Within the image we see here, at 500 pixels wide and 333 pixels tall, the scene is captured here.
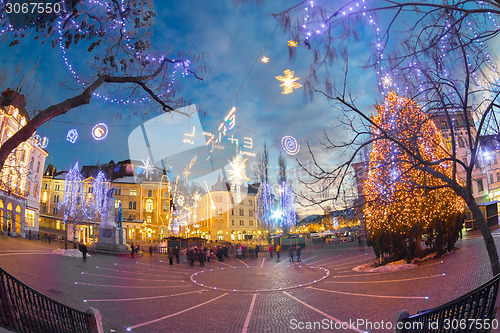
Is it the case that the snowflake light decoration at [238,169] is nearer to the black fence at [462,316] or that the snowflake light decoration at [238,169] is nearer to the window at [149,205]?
the window at [149,205]

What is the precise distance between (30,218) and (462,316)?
185 ft

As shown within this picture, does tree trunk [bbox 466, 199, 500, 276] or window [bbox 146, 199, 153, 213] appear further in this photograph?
window [bbox 146, 199, 153, 213]

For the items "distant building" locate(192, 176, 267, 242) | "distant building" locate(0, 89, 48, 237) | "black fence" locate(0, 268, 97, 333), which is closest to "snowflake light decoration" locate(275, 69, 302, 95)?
"black fence" locate(0, 268, 97, 333)

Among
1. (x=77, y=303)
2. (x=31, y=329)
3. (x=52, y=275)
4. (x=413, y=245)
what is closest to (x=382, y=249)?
(x=413, y=245)

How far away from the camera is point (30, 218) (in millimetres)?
45531

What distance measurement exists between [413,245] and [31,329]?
17.6m

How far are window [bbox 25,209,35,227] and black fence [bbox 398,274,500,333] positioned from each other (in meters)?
54.5

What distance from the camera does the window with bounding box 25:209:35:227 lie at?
44.5 meters

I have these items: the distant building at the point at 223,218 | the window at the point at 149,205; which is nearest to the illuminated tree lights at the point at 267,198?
the distant building at the point at 223,218

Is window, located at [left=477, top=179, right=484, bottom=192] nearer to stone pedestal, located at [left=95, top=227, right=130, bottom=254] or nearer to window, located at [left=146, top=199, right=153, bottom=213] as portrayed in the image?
stone pedestal, located at [left=95, top=227, right=130, bottom=254]

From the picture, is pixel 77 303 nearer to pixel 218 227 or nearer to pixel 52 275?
pixel 52 275

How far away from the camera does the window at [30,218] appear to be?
1753 inches

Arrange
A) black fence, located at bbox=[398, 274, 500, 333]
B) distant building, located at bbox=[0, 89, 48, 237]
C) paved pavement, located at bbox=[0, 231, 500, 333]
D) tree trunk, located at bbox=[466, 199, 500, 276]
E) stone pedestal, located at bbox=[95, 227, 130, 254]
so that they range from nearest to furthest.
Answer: black fence, located at bbox=[398, 274, 500, 333]
tree trunk, located at bbox=[466, 199, 500, 276]
paved pavement, located at bbox=[0, 231, 500, 333]
stone pedestal, located at bbox=[95, 227, 130, 254]
distant building, located at bbox=[0, 89, 48, 237]

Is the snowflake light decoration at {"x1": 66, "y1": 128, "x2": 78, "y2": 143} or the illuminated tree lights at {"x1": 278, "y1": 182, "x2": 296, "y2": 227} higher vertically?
→ the snowflake light decoration at {"x1": 66, "y1": 128, "x2": 78, "y2": 143}
